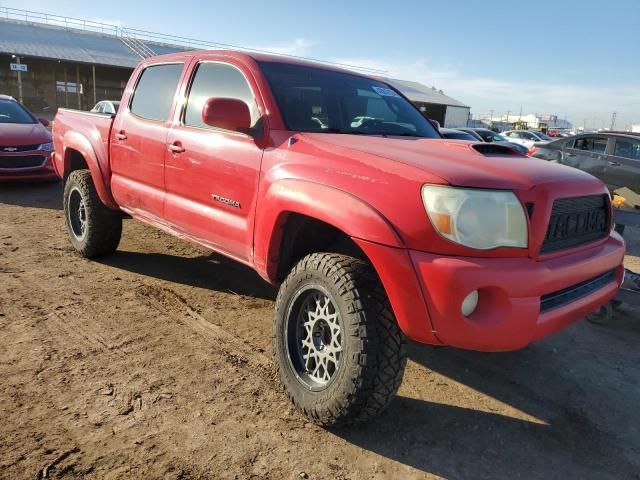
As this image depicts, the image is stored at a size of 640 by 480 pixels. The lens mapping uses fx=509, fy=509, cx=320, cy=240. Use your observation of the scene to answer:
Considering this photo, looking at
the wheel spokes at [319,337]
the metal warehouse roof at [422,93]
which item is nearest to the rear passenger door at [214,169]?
the wheel spokes at [319,337]

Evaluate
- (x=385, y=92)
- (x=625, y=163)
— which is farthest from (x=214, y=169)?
(x=625, y=163)

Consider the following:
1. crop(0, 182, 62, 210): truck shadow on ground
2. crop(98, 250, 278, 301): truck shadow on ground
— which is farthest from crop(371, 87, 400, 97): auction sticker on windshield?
crop(0, 182, 62, 210): truck shadow on ground

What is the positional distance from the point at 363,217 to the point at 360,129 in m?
1.29

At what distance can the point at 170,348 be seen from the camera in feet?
10.9

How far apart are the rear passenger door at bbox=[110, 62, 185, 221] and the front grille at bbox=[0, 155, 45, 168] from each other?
5190 millimetres

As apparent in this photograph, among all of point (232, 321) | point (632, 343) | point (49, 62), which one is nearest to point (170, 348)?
point (232, 321)

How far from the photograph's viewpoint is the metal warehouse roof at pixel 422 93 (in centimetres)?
4258

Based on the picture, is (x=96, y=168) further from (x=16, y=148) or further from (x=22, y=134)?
(x=22, y=134)

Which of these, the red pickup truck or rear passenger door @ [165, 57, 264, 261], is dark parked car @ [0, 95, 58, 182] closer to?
the red pickup truck

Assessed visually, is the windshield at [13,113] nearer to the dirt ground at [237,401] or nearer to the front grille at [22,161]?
the front grille at [22,161]

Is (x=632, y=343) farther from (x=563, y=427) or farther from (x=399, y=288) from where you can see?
(x=399, y=288)

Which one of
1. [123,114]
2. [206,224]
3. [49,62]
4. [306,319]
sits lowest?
[306,319]

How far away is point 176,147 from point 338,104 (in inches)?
46.7

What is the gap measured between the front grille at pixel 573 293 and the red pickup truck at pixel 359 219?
0.01m
